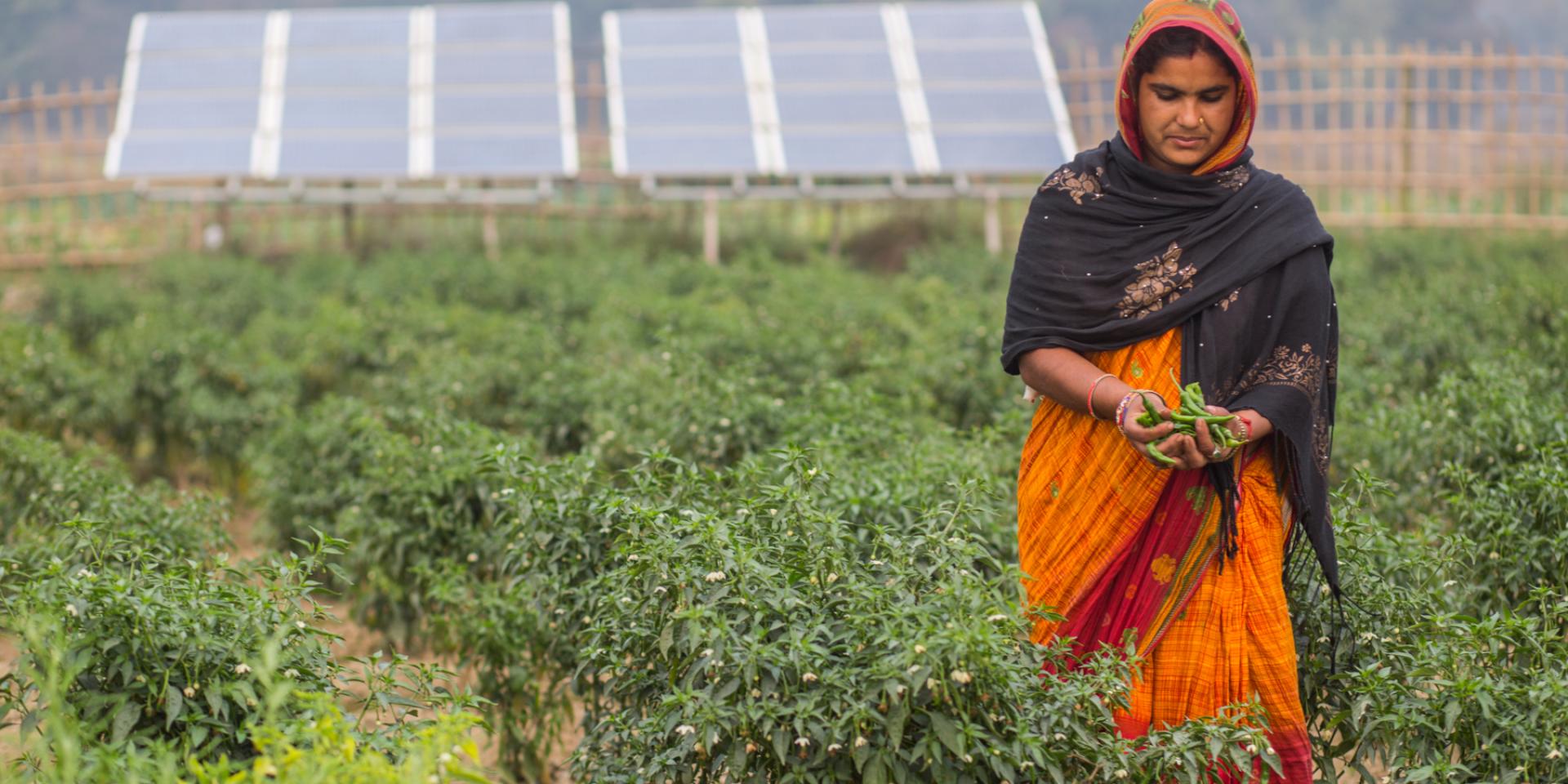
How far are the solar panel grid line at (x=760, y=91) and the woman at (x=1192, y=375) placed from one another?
8547 millimetres

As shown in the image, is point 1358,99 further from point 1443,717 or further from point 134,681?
point 134,681

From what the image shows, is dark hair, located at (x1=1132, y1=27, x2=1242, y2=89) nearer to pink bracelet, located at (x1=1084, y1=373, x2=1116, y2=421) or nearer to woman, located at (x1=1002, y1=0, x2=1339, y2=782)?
woman, located at (x1=1002, y1=0, x2=1339, y2=782)

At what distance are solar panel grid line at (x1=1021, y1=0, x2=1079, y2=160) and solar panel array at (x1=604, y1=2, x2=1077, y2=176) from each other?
0.05 ft

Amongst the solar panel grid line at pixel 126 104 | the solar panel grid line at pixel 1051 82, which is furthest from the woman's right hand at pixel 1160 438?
the solar panel grid line at pixel 126 104

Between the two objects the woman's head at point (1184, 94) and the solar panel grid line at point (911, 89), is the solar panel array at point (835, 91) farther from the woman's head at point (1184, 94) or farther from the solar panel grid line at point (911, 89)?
the woman's head at point (1184, 94)

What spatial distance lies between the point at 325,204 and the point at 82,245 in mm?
1920

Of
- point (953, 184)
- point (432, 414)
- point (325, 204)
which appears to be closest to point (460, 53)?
point (325, 204)

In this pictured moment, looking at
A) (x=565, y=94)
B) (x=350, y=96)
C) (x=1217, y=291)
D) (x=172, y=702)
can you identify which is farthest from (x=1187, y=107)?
(x=350, y=96)

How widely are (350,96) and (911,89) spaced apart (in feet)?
15.1

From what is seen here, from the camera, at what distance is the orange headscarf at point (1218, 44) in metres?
2.74

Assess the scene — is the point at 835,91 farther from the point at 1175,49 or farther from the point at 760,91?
the point at 1175,49

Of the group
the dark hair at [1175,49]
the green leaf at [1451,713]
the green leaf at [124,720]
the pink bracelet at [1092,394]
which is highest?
the dark hair at [1175,49]

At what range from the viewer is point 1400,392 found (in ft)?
18.8

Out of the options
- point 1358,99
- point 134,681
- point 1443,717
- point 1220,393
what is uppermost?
point 1358,99
